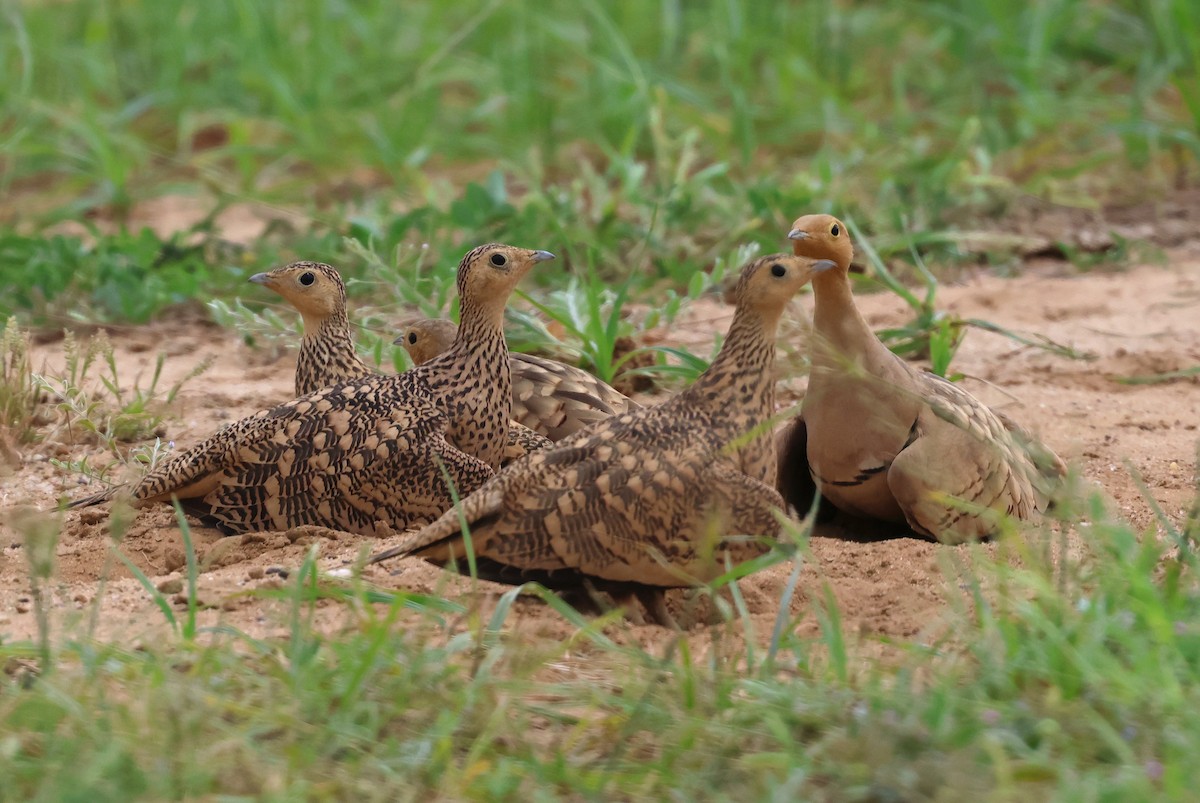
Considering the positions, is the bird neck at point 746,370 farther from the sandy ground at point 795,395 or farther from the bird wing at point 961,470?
the bird wing at point 961,470

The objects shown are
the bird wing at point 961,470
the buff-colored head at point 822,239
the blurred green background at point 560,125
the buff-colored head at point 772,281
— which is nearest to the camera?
the buff-colored head at point 772,281

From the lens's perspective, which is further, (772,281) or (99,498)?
(99,498)

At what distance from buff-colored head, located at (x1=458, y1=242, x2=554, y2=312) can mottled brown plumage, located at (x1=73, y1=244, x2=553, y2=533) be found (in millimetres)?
209

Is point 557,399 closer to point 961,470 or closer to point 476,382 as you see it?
point 476,382

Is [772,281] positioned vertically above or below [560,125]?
below

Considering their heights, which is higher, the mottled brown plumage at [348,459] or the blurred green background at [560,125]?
the blurred green background at [560,125]

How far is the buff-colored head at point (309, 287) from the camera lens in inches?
182

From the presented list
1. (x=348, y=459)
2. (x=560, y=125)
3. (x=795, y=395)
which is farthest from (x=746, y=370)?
(x=560, y=125)

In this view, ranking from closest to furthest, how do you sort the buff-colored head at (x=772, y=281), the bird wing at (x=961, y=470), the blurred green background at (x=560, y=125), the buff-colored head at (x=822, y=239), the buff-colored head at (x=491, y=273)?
the buff-colored head at (x=772, y=281) < the bird wing at (x=961, y=470) < the buff-colored head at (x=822, y=239) < the buff-colored head at (x=491, y=273) < the blurred green background at (x=560, y=125)

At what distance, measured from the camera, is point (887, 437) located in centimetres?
424

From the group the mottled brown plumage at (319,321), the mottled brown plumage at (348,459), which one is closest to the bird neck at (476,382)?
the mottled brown plumage at (348,459)

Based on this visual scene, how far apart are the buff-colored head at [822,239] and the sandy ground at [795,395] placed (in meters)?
0.31

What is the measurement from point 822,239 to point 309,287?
4.85 feet

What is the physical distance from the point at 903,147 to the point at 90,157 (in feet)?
13.0
